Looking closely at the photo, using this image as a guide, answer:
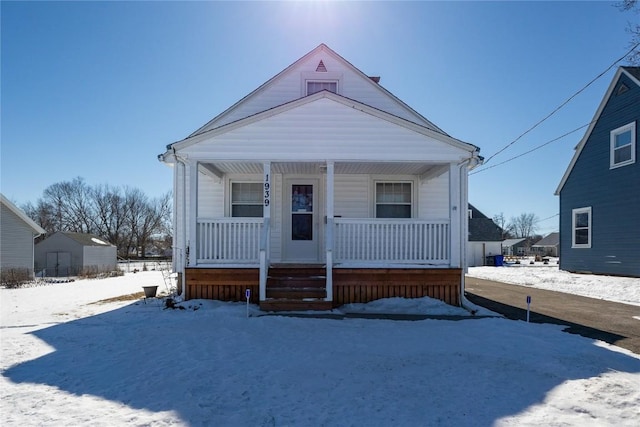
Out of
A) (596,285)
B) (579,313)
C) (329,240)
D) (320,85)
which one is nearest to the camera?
(329,240)

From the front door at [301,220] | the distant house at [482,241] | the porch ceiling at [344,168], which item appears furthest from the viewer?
the distant house at [482,241]

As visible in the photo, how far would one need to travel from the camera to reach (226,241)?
27.3ft

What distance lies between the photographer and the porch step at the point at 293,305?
7.52m

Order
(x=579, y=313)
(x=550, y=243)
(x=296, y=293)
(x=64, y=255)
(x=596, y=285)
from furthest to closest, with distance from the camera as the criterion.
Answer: (x=550, y=243) < (x=64, y=255) < (x=596, y=285) < (x=579, y=313) < (x=296, y=293)

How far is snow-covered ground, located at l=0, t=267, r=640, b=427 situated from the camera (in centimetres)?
339

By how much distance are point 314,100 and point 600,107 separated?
14.1 metres

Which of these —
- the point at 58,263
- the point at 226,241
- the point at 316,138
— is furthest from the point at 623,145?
the point at 58,263

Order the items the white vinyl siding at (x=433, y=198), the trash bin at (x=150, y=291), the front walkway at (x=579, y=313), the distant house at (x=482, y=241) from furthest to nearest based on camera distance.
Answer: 1. the distant house at (x=482, y=241)
2. the white vinyl siding at (x=433, y=198)
3. the trash bin at (x=150, y=291)
4. the front walkway at (x=579, y=313)

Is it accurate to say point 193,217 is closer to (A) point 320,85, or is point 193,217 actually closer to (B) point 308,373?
(B) point 308,373

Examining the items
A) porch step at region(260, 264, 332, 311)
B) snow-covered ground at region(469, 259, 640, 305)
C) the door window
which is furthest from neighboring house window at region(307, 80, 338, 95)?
snow-covered ground at region(469, 259, 640, 305)

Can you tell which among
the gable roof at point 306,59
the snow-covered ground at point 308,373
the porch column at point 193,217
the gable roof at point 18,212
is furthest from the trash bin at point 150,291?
the gable roof at point 18,212

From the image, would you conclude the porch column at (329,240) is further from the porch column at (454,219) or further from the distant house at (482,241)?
the distant house at (482,241)

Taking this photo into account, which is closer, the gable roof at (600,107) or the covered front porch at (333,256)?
the covered front porch at (333,256)

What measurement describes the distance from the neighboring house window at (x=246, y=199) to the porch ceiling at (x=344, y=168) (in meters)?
0.52
